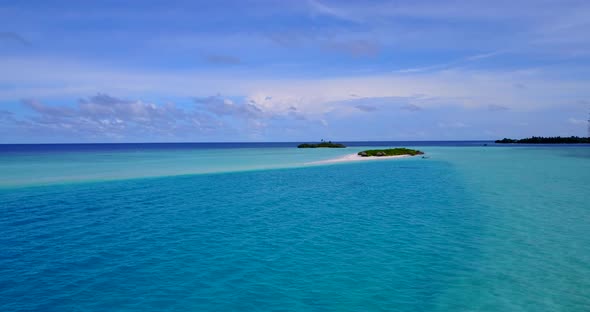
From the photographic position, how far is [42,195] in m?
34.6

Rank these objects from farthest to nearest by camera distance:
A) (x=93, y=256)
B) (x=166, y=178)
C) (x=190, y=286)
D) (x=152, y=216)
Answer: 1. (x=166, y=178)
2. (x=152, y=216)
3. (x=93, y=256)
4. (x=190, y=286)

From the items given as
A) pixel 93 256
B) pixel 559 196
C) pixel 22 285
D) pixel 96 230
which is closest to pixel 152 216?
pixel 96 230

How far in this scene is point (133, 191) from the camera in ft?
123

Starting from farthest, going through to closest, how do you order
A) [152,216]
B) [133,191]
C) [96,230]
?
[133,191] → [152,216] → [96,230]

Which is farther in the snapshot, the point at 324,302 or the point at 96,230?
the point at 96,230

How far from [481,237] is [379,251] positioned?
637 cm

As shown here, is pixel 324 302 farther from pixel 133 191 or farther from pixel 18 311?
pixel 133 191

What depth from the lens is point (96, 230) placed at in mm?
21984

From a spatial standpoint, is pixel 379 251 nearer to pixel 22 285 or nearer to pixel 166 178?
pixel 22 285

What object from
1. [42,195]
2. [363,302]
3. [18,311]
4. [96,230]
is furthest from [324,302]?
[42,195]

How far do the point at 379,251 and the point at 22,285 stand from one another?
583 inches

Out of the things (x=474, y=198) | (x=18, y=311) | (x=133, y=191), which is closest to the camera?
(x=18, y=311)

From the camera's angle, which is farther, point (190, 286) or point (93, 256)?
point (93, 256)

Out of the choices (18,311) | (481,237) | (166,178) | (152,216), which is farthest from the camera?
(166,178)
